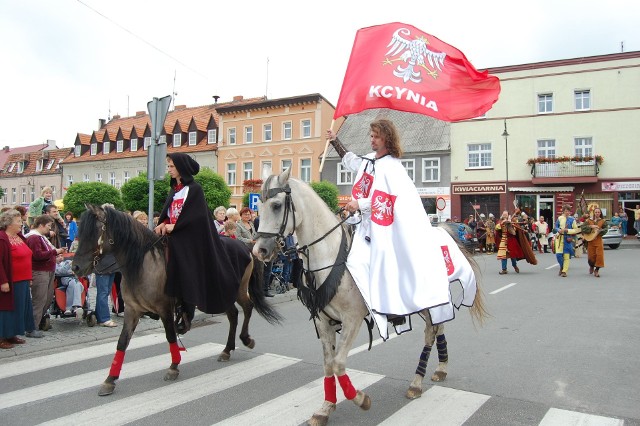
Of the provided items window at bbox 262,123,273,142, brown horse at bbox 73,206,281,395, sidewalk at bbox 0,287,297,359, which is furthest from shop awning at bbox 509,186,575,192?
brown horse at bbox 73,206,281,395

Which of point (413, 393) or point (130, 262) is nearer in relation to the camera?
point (413, 393)

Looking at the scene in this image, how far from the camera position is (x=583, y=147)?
3145 centimetres

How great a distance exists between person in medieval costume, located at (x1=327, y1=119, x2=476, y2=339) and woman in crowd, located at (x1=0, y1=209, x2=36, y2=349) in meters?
4.85

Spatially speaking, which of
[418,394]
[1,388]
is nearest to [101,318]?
[1,388]

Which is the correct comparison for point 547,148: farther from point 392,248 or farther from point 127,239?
point 127,239

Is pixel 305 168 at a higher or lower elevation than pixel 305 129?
lower

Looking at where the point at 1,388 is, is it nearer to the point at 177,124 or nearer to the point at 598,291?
the point at 598,291

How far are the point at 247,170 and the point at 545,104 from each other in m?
24.6

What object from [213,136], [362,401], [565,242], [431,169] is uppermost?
[213,136]

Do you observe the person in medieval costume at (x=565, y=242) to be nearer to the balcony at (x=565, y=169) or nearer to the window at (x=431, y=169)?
the balcony at (x=565, y=169)

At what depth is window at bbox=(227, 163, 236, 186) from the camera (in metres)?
43.2

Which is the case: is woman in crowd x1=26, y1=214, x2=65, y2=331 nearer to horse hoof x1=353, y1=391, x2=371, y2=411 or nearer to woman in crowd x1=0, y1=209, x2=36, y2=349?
woman in crowd x1=0, y1=209, x2=36, y2=349

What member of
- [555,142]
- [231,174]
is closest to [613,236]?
[555,142]

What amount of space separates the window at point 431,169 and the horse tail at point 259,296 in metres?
29.5
